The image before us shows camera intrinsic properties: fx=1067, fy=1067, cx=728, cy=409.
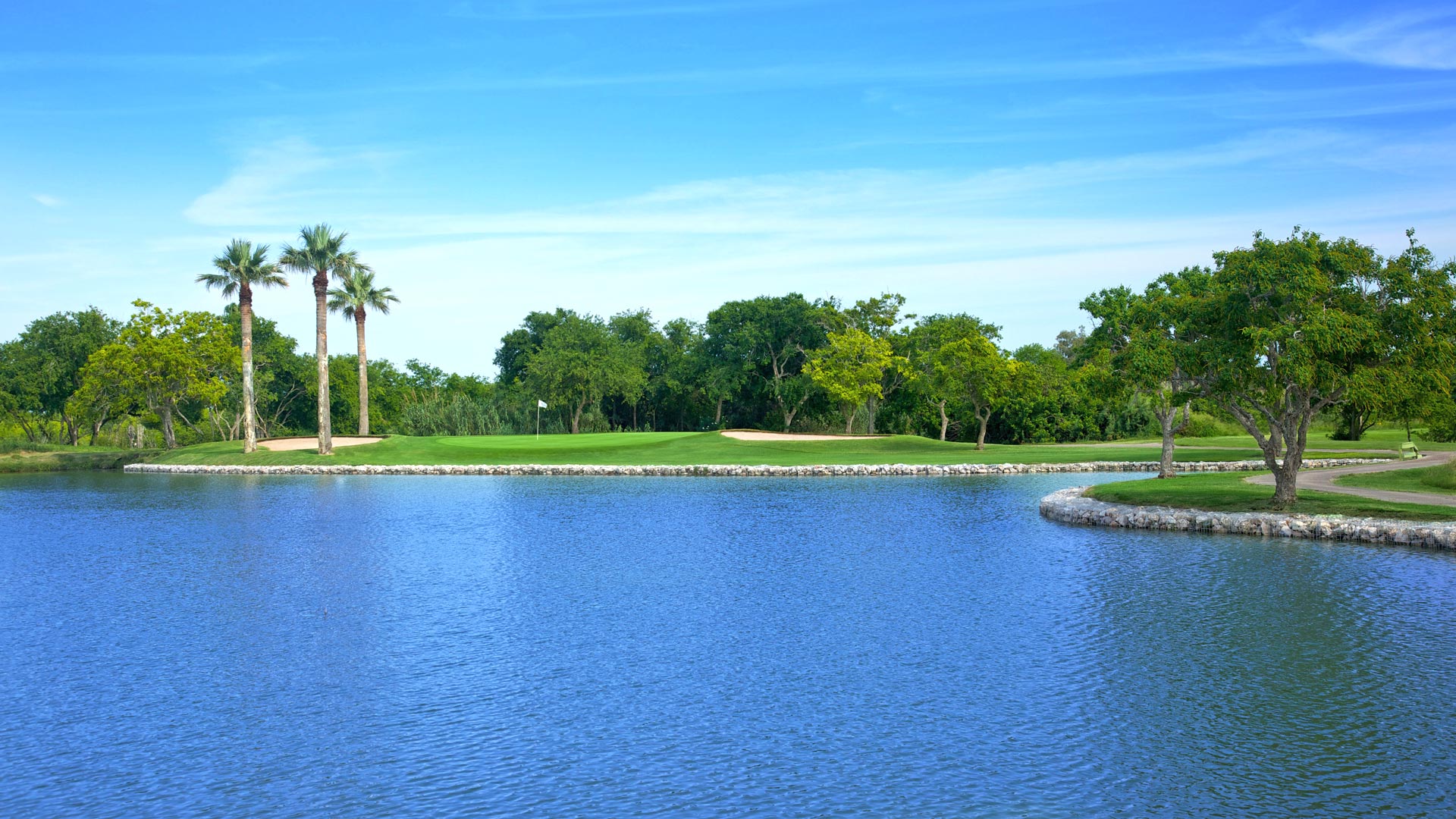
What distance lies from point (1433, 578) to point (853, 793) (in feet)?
48.6

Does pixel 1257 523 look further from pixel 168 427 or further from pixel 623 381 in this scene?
pixel 168 427

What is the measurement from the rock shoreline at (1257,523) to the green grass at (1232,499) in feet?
1.47

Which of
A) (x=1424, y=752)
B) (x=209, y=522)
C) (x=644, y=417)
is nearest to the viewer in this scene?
(x=1424, y=752)

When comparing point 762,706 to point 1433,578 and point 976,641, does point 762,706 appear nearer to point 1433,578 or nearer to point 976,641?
point 976,641

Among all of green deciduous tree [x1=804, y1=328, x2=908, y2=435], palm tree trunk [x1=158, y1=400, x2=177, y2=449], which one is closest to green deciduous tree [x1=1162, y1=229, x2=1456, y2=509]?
green deciduous tree [x1=804, y1=328, x2=908, y2=435]

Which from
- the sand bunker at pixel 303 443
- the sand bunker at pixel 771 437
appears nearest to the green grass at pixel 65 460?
the sand bunker at pixel 303 443

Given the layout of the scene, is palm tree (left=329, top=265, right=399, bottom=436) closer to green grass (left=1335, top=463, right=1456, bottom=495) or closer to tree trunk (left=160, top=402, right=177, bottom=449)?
tree trunk (left=160, top=402, right=177, bottom=449)

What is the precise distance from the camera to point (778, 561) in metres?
22.1

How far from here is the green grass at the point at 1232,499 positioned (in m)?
24.5

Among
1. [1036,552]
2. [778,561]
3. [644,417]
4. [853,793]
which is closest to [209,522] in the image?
[778,561]

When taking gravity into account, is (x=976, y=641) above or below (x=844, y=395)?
below

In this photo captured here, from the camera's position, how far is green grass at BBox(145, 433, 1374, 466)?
158 ft

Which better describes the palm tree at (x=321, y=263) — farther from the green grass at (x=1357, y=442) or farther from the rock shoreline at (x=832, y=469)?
the green grass at (x=1357, y=442)

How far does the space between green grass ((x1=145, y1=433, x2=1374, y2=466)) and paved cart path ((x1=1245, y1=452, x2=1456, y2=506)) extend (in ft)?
24.0
